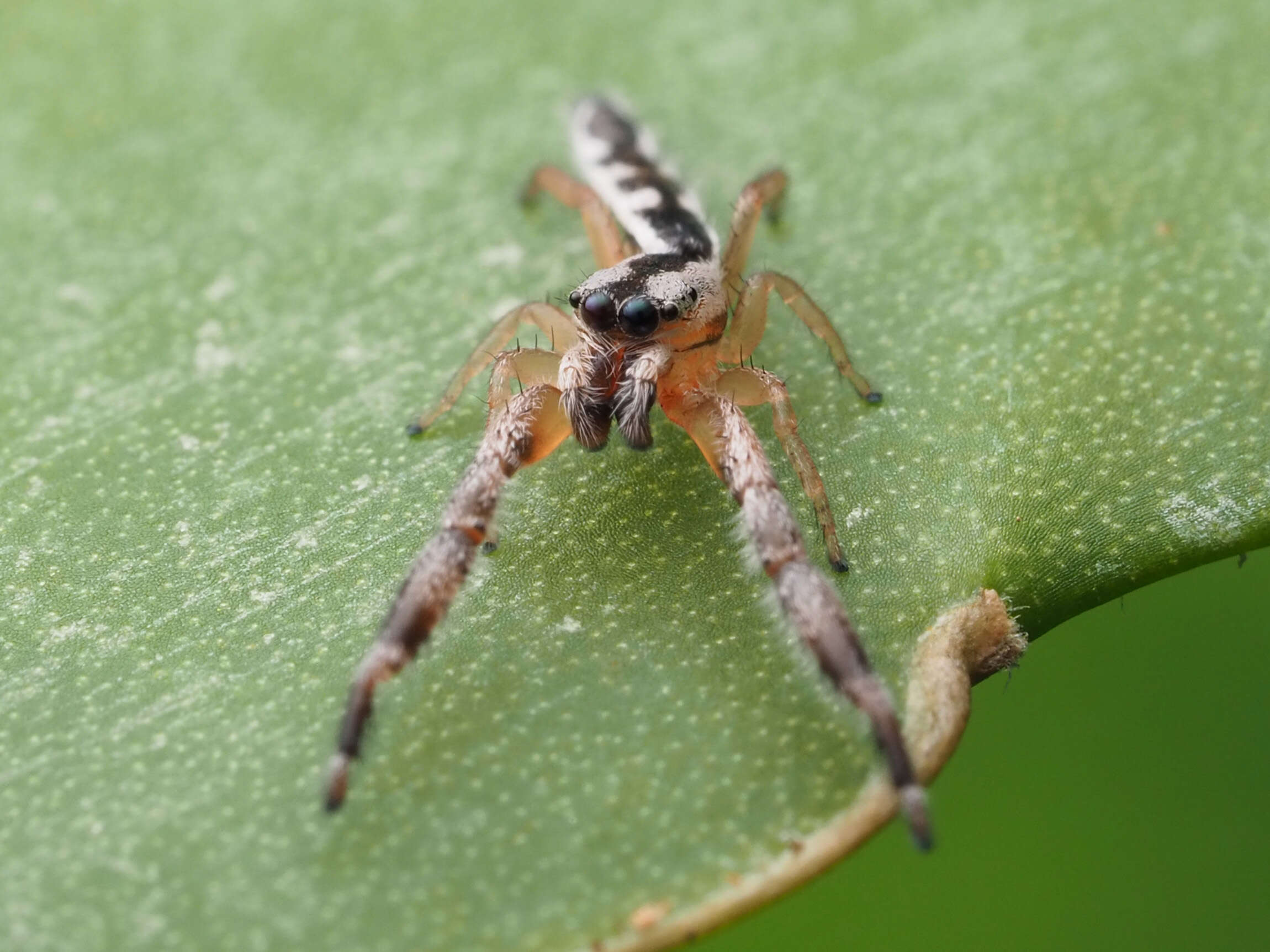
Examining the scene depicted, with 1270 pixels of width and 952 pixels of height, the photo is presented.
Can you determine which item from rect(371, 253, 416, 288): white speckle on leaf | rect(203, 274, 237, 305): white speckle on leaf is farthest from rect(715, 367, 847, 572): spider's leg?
rect(203, 274, 237, 305): white speckle on leaf

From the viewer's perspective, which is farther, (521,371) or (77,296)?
(77,296)

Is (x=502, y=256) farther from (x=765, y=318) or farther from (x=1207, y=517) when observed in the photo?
(x=1207, y=517)

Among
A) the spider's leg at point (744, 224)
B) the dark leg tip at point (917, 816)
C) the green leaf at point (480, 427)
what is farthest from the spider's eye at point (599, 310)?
the dark leg tip at point (917, 816)

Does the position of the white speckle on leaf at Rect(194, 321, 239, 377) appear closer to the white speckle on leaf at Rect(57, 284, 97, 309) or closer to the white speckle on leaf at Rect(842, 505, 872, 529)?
the white speckle on leaf at Rect(57, 284, 97, 309)

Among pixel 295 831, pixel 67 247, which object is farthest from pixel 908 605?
pixel 67 247

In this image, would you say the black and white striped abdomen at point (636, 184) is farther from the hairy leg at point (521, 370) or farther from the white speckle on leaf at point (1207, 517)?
the white speckle on leaf at point (1207, 517)

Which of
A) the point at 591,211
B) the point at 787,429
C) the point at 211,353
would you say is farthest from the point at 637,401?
the point at 211,353
